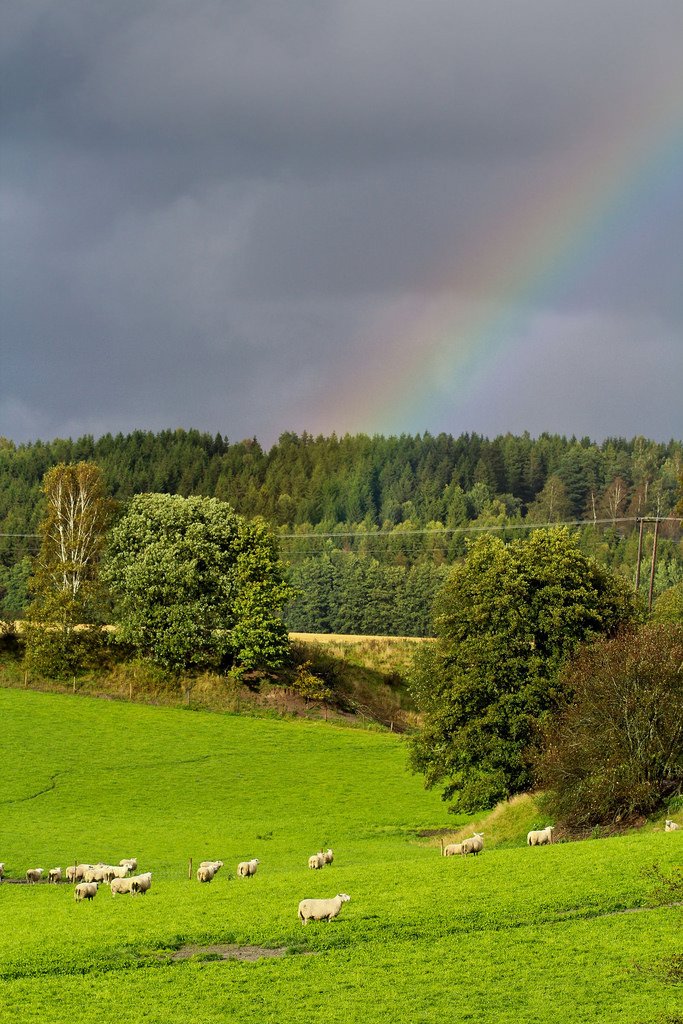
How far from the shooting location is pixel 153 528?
101 metres

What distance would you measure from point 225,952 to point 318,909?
3.16 metres

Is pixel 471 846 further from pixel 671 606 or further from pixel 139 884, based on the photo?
pixel 671 606

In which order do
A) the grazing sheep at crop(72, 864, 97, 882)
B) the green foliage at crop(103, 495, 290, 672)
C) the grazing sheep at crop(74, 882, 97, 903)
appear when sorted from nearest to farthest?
the grazing sheep at crop(74, 882, 97, 903) → the grazing sheep at crop(72, 864, 97, 882) → the green foliage at crop(103, 495, 290, 672)

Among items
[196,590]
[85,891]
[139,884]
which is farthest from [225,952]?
[196,590]

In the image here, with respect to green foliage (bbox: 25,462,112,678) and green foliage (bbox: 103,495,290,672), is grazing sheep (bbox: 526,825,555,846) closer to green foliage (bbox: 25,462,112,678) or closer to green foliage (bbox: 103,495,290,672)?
green foliage (bbox: 103,495,290,672)

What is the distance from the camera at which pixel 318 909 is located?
103 feet

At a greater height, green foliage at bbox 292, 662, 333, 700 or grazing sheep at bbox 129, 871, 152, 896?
grazing sheep at bbox 129, 871, 152, 896

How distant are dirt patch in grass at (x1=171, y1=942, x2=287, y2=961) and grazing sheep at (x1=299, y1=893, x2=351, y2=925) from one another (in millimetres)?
1883

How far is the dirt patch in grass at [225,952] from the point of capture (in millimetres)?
28906

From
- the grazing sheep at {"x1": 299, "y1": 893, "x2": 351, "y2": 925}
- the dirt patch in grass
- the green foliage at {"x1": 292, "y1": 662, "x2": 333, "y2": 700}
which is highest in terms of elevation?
the grazing sheep at {"x1": 299, "y1": 893, "x2": 351, "y2": 925}

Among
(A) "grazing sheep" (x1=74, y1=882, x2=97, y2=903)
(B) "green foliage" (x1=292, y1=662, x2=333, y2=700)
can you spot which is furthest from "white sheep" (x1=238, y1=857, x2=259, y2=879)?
(B) "green foliage" (x1=292, y1=662, x2=333, y2=700)

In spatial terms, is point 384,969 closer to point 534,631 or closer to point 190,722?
point 534,631

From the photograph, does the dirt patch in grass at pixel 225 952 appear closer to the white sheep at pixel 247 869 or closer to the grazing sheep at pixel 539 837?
the white sheep at pixel 247 869

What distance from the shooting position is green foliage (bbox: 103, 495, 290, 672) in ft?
316
